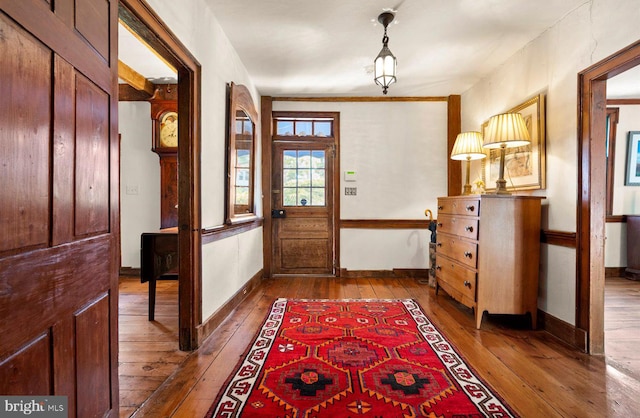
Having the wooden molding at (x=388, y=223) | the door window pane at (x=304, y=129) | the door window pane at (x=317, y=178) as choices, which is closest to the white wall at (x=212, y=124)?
the door window pane at (x=304, y=129)

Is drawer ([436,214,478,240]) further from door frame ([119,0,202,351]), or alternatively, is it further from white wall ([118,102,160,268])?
white wall ([118,102,160,268])

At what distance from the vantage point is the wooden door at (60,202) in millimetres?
845

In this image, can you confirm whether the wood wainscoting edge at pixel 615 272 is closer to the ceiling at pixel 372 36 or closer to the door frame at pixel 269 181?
the ceiling at pixel 372 36

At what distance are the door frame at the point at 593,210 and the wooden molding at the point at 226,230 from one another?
110 inches

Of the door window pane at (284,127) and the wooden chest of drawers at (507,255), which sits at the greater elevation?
the door window pane at (284,127)

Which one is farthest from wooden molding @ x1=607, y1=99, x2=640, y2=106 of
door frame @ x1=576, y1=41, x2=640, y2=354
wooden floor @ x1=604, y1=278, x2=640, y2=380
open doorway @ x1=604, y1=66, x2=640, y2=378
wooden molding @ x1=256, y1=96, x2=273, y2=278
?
wooden molding @ x1=256, y1=96, x2=273, y2=278

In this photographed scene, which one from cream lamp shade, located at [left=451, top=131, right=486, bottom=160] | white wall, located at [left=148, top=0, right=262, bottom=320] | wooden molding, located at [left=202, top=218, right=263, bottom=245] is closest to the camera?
white wall, located at [left=148, top=0, right=262, bottom=320]

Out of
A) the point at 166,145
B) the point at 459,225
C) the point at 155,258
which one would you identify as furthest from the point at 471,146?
the point at 166,145

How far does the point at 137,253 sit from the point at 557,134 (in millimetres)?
4975

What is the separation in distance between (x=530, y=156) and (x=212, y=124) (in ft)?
9.26

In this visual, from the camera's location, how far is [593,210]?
2.17m

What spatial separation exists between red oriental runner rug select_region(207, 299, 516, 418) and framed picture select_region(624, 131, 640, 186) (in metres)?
4.10

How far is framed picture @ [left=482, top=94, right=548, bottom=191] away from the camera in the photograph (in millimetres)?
2641

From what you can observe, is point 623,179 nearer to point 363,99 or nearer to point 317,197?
point 363,99
